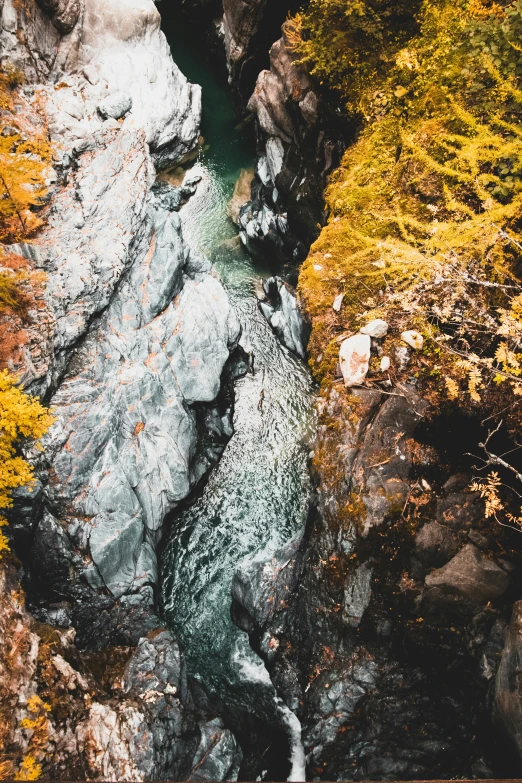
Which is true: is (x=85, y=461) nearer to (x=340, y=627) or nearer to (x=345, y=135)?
(x=340, y=627)

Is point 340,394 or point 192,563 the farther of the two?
point 192,563

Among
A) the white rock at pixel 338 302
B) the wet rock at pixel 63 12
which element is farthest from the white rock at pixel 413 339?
the wet rock at pixel 63 12

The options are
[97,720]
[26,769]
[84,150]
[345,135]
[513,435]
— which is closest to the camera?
[26,769]

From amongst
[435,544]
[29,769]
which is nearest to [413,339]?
[435,544]

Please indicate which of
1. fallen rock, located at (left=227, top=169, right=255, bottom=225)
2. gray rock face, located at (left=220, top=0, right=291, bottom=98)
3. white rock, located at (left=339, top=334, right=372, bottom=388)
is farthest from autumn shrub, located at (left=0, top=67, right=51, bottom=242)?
gray rock face, located at (left=220, top=0, right=291, bottom=98)

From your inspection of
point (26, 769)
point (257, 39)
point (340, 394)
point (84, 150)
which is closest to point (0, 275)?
point (84, 150)

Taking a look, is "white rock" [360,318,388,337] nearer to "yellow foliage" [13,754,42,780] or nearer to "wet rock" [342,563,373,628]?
"wet rock" [342,563,373,628]
